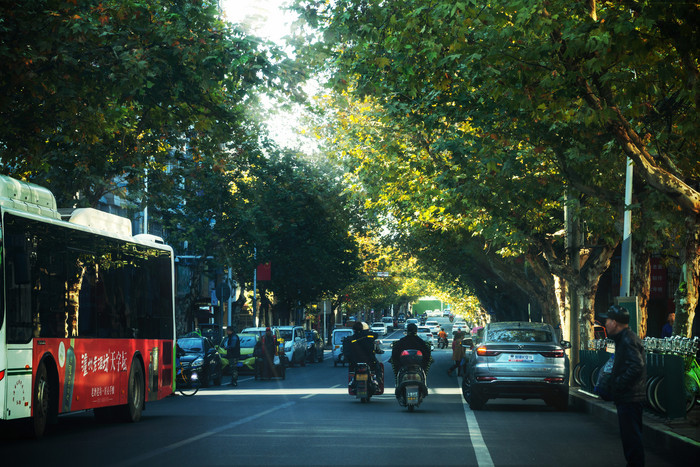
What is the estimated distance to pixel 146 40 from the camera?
15.9 metres

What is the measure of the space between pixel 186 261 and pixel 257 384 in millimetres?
22755

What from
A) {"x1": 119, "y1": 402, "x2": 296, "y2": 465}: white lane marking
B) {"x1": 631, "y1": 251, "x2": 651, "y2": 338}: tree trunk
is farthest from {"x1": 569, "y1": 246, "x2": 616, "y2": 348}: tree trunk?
{"x1": 119, "y1": 402, "x2": 296, "y2": 465}: white lane marking

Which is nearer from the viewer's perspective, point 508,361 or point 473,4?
point 473,4

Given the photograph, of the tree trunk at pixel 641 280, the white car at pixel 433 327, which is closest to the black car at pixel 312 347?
the tree trunk at pixel 641 280

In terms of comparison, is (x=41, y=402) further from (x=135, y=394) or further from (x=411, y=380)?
(x=411, y=380)

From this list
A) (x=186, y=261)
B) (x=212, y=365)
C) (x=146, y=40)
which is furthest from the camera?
(x=186, y=261)

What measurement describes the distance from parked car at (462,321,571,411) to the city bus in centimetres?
566

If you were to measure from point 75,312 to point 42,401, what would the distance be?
1481 mm

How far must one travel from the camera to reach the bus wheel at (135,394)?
16.9 meters

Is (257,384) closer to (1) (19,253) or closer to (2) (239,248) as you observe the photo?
(2) (239,248)

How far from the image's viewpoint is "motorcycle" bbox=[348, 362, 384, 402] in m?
20.8

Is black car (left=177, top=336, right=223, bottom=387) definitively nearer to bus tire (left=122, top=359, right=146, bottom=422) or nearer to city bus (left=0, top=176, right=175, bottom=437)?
city bus (left=0, top=176, right=175, bottom=437)

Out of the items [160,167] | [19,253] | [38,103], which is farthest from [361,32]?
[160,167]

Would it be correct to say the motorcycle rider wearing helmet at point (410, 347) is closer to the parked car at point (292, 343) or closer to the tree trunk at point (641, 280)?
the tree trunk at point (641, 280)
